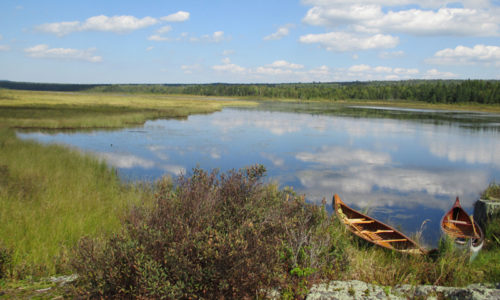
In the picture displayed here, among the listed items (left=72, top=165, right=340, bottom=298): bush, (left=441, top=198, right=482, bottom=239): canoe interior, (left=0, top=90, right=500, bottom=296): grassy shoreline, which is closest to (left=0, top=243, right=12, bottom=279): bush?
(left=0, top=90, right=500, bottom=296): grassy shoreline

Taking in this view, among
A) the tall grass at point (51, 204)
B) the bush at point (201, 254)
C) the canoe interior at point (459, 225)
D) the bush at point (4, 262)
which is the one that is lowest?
the canoe interior at point (459, 225)

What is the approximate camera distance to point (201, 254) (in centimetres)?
340

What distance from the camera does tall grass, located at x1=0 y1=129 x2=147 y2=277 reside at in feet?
17.8

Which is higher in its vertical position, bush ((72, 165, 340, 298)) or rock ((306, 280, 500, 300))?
bush ((72, 165, 340, 298))

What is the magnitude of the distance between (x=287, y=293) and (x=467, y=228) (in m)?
7.96

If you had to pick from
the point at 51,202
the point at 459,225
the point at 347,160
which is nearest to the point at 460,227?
the point at 459,225

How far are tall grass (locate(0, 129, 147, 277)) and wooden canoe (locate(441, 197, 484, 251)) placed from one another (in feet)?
25.3

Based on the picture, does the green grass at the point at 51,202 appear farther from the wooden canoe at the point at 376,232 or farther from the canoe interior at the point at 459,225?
the canoe interior at the point at 459,225

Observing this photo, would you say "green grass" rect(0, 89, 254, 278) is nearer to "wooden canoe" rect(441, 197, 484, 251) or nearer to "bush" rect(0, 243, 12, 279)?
"bush" rect(0, 243, 12, 279)

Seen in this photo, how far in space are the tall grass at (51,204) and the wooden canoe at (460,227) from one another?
7.73 meters

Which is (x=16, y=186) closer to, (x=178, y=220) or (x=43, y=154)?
(x=43, y=154)

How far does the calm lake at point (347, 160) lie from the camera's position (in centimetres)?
1357

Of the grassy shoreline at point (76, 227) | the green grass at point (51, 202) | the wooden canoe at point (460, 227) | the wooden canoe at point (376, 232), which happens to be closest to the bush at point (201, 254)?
the grassy shoreline at point (76, 227)

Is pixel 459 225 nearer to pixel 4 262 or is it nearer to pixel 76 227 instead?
pixel 76 227
